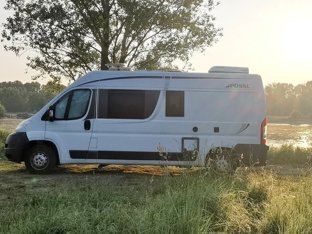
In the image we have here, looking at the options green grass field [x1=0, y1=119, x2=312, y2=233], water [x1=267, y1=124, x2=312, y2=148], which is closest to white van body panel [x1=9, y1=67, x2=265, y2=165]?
green grass field [x1=0, y1=119, x2=312, y2=233]

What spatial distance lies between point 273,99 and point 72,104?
349 ft

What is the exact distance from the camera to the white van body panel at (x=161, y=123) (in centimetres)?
1159

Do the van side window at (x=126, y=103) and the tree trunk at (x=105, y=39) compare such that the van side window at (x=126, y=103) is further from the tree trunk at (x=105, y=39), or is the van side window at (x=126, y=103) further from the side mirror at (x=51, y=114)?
the tree trunk at (x=105, y=39)

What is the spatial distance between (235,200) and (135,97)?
17.1 ft

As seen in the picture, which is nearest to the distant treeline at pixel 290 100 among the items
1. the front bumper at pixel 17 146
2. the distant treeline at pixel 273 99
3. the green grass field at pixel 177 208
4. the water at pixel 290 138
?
the distant treeline at pixel 273 99

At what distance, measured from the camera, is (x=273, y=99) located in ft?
373

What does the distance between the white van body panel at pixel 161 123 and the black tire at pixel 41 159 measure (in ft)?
0.80

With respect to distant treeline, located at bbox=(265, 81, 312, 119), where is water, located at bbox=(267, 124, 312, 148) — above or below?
below

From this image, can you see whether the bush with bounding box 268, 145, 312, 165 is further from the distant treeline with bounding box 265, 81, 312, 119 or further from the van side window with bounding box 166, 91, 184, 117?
the distant treeline with bounding box 265, 81, 312, 119

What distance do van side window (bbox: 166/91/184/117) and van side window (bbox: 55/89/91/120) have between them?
6.45ft

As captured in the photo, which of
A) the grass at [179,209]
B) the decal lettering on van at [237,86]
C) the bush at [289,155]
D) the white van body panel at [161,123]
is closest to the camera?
the grass at [179,209]

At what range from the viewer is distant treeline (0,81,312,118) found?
87.8 meters

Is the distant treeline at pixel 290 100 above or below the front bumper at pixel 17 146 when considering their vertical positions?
above

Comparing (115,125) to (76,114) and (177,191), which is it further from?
(177,191)
